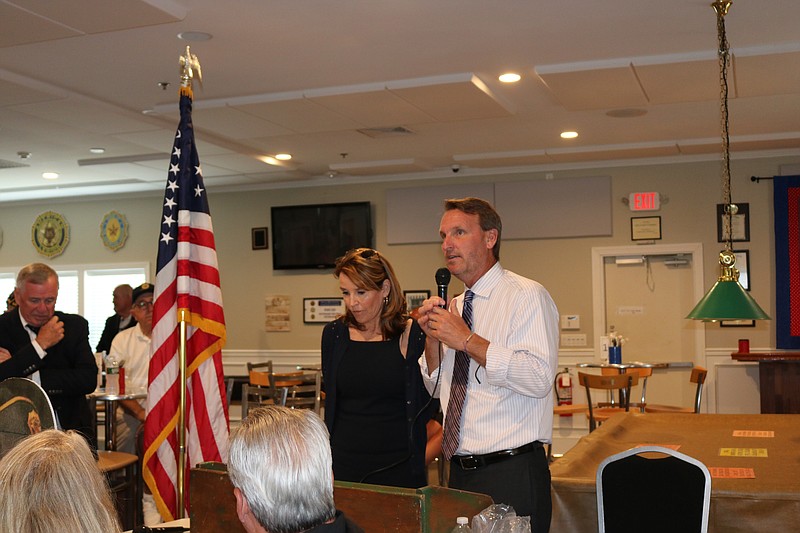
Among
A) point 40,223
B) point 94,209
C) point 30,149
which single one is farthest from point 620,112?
point 40,223

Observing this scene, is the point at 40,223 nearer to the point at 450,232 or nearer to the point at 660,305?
the point at 660,305

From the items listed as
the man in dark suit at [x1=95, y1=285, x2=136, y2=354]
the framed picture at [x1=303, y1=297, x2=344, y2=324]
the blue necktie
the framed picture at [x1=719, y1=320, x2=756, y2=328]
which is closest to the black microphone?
the blue necktie

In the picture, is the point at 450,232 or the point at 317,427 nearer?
the point at 317,427

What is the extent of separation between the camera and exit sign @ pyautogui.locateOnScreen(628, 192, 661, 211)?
10203 mm

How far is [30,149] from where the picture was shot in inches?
362

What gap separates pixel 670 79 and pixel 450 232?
4040 millimetres

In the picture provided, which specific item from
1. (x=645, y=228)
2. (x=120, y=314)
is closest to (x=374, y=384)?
(x=120, y=314)

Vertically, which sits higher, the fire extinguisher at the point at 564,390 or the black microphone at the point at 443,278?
the black microphone at the point at 443,278

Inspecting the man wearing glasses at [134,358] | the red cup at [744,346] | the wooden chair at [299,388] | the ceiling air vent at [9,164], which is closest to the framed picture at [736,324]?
the red cup at [744,346]

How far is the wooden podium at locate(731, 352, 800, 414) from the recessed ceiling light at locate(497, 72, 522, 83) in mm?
4134

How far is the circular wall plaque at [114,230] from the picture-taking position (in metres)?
12.8

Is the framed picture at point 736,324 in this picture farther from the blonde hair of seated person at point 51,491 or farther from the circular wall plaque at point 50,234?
the circular wall plaque at point 50,234

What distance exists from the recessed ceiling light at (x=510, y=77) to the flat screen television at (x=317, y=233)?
4793 millimetres

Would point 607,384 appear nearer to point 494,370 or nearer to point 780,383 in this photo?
point 780,383
